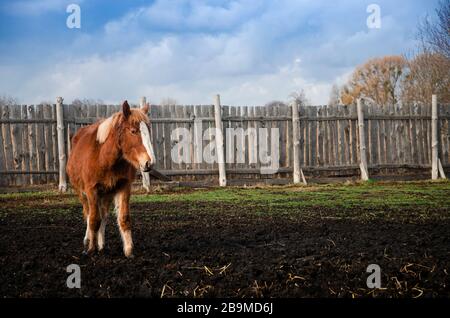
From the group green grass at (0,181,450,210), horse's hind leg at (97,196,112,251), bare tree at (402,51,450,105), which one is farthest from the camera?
bare tree at (402,51,450,105)

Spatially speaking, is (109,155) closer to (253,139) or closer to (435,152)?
(253,139)

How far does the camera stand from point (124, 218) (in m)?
5.98

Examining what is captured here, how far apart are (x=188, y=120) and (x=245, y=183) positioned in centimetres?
255

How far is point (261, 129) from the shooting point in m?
15.8

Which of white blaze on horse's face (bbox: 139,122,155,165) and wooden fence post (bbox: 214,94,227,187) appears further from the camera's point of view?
wooden fence post (bbox: 214,94,227,187)

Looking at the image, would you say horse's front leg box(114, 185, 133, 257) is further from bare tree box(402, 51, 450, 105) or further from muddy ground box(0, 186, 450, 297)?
bare tree box(402, 51, 450, 105)

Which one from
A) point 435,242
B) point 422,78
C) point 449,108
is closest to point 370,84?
point 422,78

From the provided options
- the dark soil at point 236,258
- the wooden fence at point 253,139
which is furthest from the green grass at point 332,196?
the dark soil at point 236,258

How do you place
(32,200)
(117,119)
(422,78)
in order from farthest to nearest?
(422,78), (32,200), (117,119)

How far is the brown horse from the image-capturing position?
5.70m

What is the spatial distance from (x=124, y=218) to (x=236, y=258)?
1.42m

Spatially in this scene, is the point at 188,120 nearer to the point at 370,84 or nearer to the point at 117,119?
the point at 117,119

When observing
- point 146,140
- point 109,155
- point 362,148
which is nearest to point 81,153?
point 109,155

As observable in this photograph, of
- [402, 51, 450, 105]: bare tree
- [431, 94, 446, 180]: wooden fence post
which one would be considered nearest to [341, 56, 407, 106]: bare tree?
[402, 51, 450, 105]: bare tree
